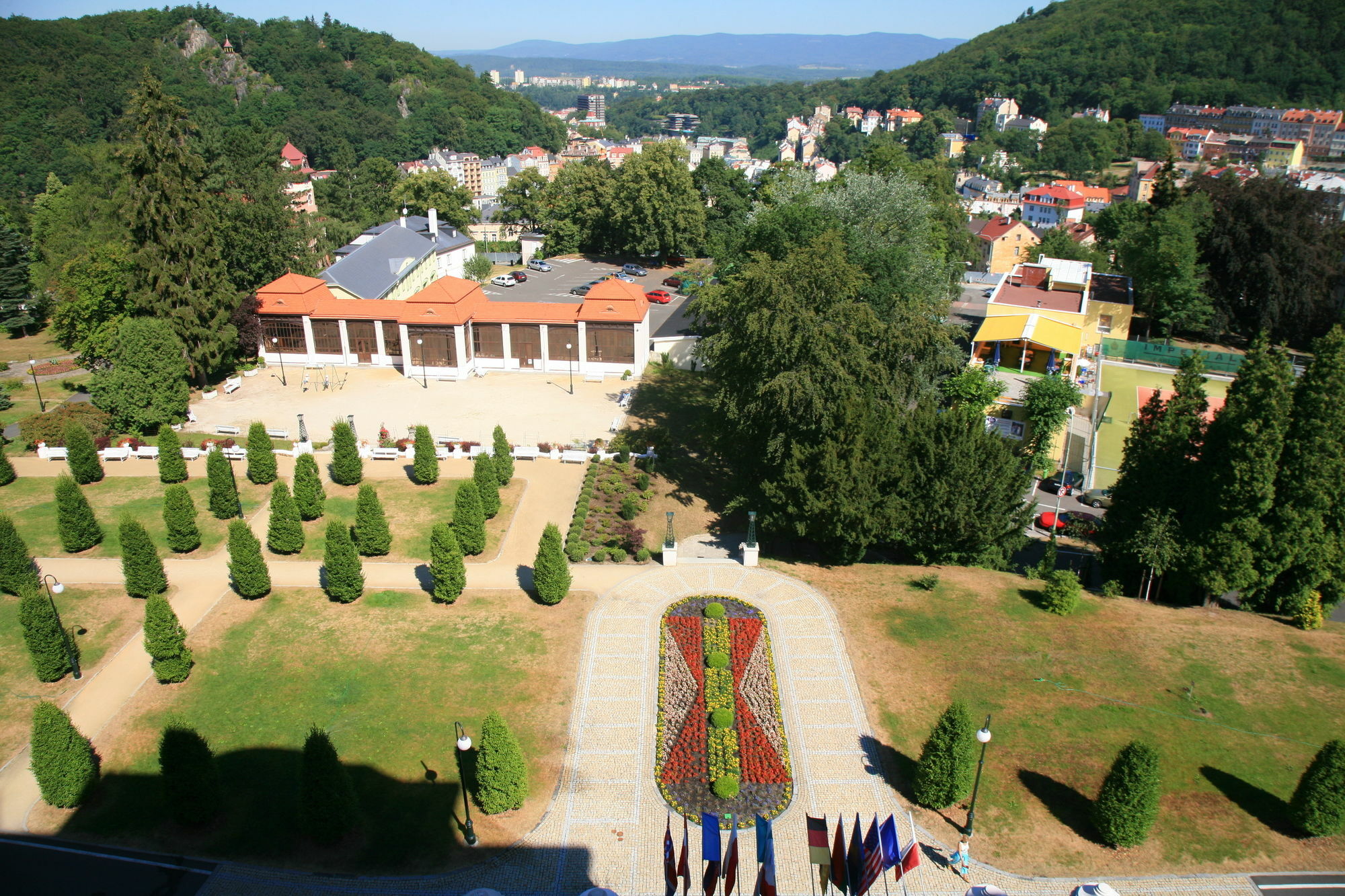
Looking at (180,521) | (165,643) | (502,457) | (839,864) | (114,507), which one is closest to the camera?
(839,864)

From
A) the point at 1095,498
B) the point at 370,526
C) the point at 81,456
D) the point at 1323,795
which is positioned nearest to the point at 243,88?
the point at 81,456

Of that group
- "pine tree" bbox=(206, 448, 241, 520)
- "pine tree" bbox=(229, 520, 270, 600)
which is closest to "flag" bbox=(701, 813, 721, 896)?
"pine tree" bbox=(229, 520, 270, 600)

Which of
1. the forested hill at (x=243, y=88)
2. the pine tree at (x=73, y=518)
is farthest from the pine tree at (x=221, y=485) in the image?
the forested hill at (x=243, y=88)

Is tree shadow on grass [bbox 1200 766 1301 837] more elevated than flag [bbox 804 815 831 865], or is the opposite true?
flag [bbox 804 815 831 865]

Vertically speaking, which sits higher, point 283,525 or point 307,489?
point 307,489

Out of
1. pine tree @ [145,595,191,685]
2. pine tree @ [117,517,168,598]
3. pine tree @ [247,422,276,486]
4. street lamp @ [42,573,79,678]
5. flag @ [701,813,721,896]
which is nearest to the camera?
flag @ [701,813,721,896]

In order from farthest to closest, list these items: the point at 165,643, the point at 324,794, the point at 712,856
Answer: the point at 165,643 < the point at 324,794 < the point at 712,856

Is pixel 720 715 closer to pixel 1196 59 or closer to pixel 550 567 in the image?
pixel 550 567

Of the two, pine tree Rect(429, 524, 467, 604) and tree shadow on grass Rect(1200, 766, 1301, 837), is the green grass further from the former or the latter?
tree shadow on grass Rect(1200, 766, 1301, 837)
